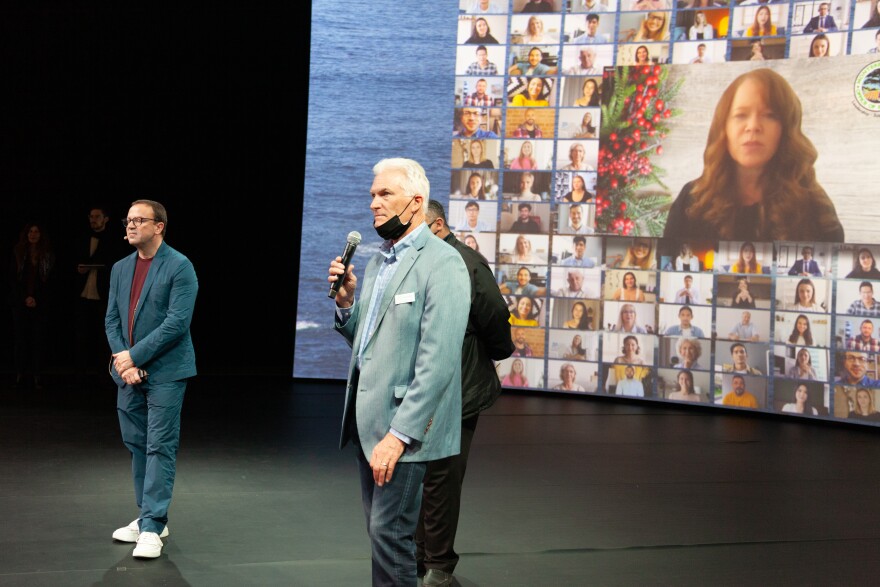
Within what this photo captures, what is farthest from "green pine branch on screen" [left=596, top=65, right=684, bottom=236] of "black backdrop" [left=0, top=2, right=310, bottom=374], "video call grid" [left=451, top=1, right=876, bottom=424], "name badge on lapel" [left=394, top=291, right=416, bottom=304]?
"name badge on lapel" [left=394, top=291, right=416, bottom=304]

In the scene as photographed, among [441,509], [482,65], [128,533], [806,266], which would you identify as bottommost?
[128,533]

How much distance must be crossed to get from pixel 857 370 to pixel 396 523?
6.12 m

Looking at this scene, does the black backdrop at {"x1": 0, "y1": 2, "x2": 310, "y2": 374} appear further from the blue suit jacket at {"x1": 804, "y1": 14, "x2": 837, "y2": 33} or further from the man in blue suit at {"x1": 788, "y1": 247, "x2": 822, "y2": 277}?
the man in blue suit at {"x1": 788, "y1": 247, "x2": 822, "y2": 277}

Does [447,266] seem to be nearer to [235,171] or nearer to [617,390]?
[617,390]

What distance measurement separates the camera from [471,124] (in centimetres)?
902

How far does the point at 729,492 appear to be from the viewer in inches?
228

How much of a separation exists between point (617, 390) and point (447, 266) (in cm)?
637

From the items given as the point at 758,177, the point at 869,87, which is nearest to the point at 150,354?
the point at 758,177

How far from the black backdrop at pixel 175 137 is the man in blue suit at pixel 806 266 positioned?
5.00 metres

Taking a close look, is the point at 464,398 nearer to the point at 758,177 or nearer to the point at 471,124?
the point at 758,177

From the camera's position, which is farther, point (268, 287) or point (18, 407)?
point (268, 287)

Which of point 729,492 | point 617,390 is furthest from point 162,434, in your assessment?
point 617,390

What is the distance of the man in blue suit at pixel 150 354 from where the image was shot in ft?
13.9

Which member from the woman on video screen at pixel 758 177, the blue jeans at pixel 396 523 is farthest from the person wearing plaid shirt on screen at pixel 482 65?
the blue jeans at pixel 396 523
